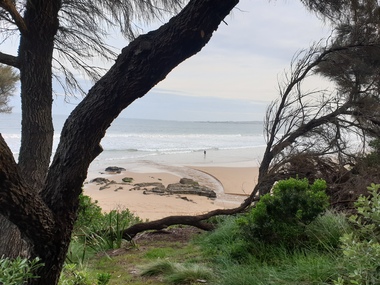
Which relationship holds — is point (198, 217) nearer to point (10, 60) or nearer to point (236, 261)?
point (236, 261)

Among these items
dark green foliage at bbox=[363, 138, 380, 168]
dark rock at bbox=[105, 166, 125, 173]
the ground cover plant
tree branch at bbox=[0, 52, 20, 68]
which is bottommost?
dark rock at bbox=[105, 166, 125, 173]

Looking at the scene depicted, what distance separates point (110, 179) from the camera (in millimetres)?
18203

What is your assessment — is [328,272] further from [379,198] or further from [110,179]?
[110,179]

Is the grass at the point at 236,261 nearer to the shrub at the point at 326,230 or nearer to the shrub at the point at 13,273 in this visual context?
the shrub at the point at 326,230

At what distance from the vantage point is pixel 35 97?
12.8ft

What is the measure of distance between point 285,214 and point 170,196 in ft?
36.2

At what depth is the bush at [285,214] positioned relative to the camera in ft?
11.9

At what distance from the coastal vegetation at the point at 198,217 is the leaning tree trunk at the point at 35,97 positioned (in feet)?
0.03

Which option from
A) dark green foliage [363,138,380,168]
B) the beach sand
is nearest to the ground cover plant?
dark green foliage [363,138,380,168]

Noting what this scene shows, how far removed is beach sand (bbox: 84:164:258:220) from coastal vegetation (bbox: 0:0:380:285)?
3297 mm

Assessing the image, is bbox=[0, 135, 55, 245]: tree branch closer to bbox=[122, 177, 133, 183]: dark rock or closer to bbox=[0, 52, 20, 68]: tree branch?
bbox=[0, 52, 20, 68]: tree branch

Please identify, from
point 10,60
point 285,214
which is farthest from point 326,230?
point 10,60

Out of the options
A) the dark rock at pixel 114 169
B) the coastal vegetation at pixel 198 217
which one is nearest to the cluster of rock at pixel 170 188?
the dark rock at pixel 114 169

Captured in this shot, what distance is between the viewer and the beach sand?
40.5 ft
